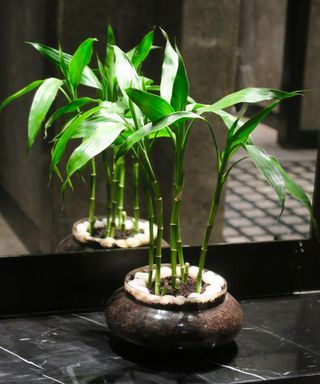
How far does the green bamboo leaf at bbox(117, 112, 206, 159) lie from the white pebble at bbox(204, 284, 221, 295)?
1.01ft

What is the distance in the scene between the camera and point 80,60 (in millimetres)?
1353

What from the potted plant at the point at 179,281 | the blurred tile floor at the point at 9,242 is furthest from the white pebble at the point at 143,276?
the blurred tile floor at the point at 9,242

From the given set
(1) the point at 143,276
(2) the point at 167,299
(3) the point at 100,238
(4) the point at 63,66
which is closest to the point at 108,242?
(3) the point at 100,238

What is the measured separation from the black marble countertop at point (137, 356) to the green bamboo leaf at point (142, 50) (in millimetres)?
497

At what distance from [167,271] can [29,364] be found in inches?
11.4

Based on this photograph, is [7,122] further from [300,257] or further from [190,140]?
[300,257]

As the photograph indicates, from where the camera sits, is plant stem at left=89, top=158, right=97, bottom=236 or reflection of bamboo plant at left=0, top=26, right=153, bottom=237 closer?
reflection of bamboo plant at left=0, top=26, right=153, bottom=237

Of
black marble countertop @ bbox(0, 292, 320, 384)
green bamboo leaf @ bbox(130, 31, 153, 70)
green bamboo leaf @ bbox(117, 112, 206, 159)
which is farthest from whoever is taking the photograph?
green bamboo leaf @ bbox(130, 31, 153, 70)

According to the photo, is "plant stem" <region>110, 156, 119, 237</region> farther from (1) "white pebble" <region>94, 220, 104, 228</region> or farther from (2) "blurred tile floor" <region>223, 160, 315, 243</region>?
(2) "blurred tile floor" <region>223, 160, 315, 243</region>

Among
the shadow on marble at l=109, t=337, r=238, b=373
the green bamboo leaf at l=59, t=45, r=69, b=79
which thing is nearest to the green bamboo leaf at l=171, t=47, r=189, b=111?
the green bamboo leaf at l=59, t=45, r=69, b=79

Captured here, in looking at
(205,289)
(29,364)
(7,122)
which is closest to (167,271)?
(205,289)

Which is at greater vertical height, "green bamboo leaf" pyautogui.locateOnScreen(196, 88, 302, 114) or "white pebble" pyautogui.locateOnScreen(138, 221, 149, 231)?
"green bamboo leaf" pyautogui.locateOnScreen(196, 88, 302, 114)

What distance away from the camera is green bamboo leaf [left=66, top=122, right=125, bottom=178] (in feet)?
3.93

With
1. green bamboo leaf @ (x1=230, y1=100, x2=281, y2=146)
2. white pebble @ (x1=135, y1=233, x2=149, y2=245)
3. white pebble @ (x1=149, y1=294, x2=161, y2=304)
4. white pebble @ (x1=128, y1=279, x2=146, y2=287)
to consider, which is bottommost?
white pebble @ (x1=149, y1=294, x2=161, y2=304)
